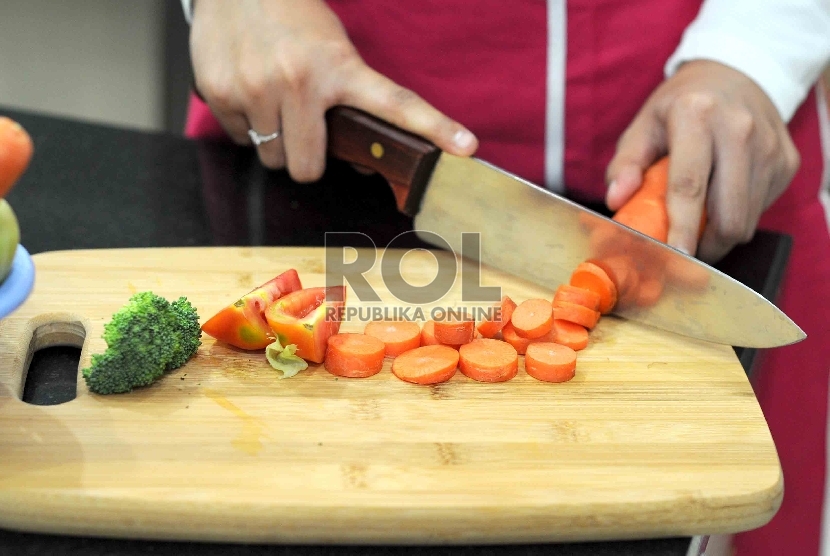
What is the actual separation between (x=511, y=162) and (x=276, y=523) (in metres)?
1.42

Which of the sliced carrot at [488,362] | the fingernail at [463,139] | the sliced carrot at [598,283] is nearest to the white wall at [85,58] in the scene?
the fingernail at [463,139]

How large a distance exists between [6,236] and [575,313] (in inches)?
43.1

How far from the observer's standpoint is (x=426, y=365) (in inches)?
62.7

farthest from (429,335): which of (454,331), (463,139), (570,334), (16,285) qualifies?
(16,285)

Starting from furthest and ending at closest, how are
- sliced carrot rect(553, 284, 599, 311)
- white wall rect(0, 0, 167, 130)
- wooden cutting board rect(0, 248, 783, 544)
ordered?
white wall rect(0, 0, 167, 130)
sliced carrot rect(553, 284, 599, 311)
wooden cutting board rect(0, 248, 783, 544)

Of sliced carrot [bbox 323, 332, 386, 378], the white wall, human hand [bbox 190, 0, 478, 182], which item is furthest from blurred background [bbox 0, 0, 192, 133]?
sliced carrot [bbox 323, 332, 386, 378]

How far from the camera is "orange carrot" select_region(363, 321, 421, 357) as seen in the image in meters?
1.68

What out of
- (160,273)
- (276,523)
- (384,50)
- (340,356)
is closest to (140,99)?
(384,50)

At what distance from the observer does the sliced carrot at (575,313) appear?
176 cm

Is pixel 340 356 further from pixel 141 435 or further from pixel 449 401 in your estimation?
pixel 141 435

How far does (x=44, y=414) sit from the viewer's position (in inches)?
56.2

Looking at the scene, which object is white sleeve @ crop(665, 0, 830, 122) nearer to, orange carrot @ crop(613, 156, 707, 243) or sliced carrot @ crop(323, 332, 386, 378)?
orange carrot @ crop(613, 156, 707, 243)

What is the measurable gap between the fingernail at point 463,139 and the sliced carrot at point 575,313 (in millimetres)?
452

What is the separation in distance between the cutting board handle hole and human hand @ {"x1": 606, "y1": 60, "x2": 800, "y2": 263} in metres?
1.29
